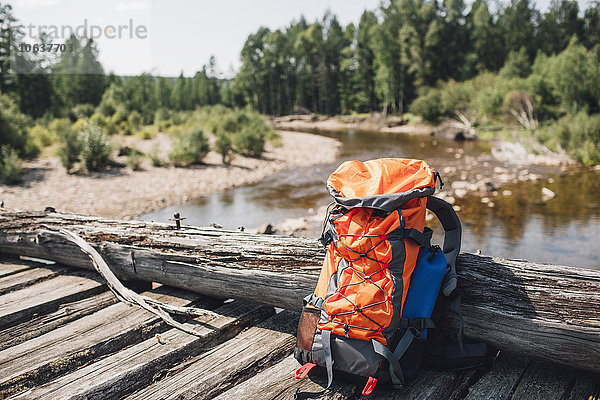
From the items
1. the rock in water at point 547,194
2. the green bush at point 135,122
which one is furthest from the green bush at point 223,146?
the green bush at point 135,122

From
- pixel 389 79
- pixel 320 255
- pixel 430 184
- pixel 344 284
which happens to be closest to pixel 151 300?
pixel 320 255

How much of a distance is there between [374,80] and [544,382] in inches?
2237

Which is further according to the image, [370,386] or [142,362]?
[142,362]

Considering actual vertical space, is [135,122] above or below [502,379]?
above

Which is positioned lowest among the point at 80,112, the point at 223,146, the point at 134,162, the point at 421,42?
the point at 134,162

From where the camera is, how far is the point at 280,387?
2.54 meters

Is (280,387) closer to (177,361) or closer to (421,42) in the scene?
(177,361)

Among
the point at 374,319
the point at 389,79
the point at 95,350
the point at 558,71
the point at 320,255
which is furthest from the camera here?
the point at 389,79

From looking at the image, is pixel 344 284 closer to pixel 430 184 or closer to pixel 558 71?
pixel 430 184

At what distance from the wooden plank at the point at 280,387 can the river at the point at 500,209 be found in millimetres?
6075

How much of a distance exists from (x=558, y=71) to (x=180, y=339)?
29.3 meters

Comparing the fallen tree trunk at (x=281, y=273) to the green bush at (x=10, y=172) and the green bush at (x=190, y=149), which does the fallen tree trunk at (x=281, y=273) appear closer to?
the green bush at (x=10, y=172)

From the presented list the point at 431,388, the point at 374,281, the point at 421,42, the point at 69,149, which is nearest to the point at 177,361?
the point at 374,281

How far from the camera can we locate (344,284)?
2463 millimetres
